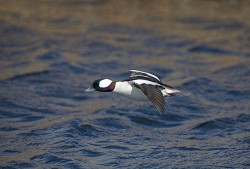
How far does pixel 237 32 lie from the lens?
17.5 metres

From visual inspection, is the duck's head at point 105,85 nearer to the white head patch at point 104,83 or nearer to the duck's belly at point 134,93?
the white head patch at point 104,83

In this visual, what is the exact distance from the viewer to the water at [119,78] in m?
10.8

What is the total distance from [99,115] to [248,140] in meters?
2.86

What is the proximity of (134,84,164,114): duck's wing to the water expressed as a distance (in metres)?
1.01

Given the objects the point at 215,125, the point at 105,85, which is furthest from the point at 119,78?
the point at 105,85

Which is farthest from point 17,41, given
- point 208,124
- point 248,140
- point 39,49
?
point 248,140

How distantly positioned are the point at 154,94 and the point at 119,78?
211 inches

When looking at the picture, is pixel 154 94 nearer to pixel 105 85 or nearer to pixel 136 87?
pixel 136 87

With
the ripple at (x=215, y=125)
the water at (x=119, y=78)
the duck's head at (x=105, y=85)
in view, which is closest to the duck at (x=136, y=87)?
the duck's head at (x=105, y=85)

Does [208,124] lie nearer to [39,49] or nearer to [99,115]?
[99,115]

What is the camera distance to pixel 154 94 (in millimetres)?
9898

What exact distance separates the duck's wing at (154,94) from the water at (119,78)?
1009 mm

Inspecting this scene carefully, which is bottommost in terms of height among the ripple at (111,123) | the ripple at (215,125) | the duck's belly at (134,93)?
the ripple at (215,125)

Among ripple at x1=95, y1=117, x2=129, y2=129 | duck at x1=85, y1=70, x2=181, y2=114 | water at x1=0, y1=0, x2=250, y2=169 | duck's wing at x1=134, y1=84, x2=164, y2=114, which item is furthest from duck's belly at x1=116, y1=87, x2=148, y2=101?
ripple at x1=95, y1=117, x2=129, y2=129
